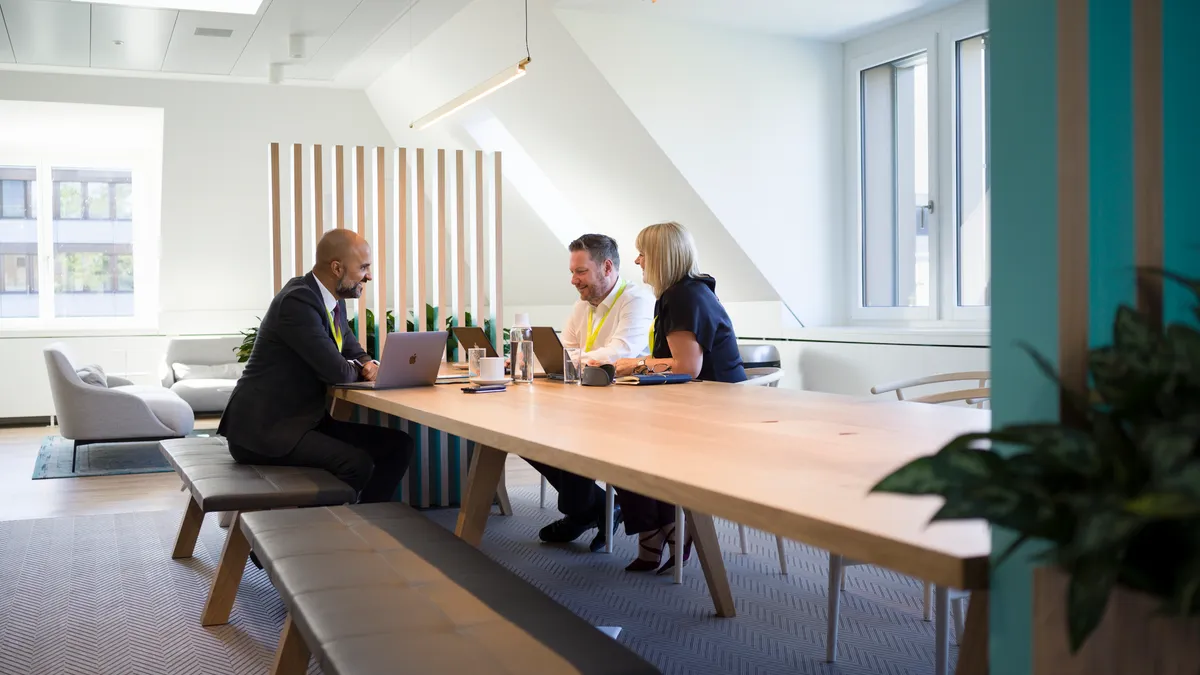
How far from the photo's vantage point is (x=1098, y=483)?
930 mm

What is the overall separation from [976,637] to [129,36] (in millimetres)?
7529

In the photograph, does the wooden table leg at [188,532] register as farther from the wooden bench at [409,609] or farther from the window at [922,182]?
the window at [922,182]

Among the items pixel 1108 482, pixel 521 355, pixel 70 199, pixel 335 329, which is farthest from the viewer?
pixel 70 199

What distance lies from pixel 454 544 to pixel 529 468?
4.22 metres

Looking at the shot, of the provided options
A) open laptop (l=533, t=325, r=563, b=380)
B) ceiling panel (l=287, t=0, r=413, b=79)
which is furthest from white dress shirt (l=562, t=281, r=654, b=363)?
ceiling panel (l=287, t=0, r=413, b=79)

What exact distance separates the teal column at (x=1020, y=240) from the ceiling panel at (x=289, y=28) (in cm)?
595

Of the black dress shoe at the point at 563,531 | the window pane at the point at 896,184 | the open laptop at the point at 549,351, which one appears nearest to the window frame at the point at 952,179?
the window pane at the point at 896,184

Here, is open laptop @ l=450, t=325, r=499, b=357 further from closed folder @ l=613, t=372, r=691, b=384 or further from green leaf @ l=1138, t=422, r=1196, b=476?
green leaf @ l=1138, t=422, r=1196, b=476

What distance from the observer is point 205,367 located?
8719 millimetres

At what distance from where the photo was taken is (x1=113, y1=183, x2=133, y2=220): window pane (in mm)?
10055

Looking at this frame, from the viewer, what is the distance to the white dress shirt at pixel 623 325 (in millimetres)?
4324

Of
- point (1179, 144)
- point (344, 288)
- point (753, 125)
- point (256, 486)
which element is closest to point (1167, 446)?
point (1179, 144)

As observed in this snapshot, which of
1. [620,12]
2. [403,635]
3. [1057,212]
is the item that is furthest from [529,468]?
[1057,212]

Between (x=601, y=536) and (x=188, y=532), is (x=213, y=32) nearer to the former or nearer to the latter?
(x=188, y=532)
